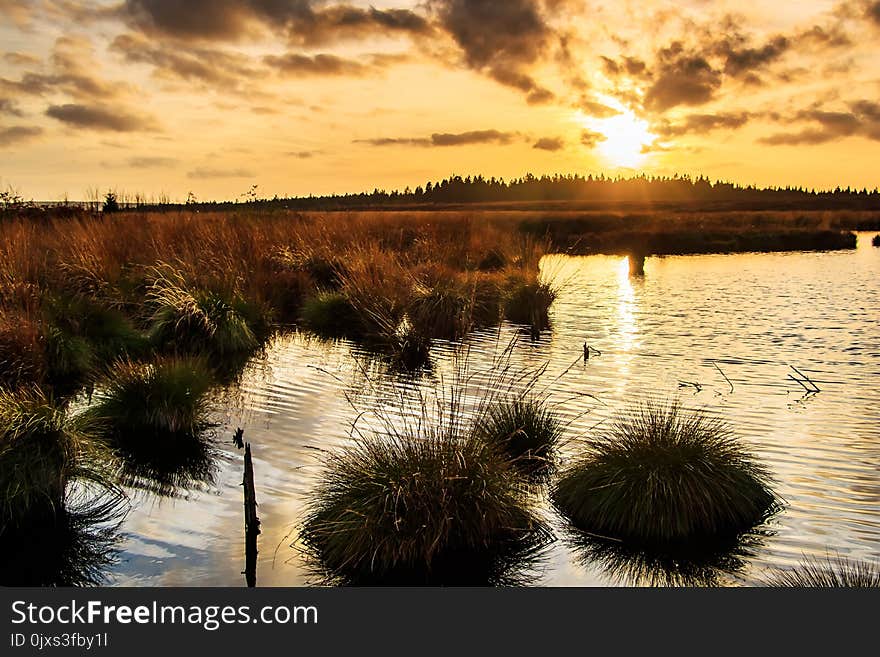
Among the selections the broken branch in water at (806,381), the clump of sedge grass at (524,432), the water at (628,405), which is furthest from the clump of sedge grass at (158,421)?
the broken branch in water at (806,381)

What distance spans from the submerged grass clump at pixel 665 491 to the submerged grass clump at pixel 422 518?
0.60 m

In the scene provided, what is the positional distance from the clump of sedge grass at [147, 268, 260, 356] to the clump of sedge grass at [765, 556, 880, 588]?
11.1 meters

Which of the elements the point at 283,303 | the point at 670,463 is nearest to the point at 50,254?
the point at 283,303

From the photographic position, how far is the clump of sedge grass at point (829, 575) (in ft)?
17.5

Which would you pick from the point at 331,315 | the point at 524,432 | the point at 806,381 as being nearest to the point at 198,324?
the point at 331,315

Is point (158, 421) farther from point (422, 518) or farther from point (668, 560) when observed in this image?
point (668, 560)

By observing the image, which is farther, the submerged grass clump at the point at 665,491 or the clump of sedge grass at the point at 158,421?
the clump of sedge grass at the point at 158,421

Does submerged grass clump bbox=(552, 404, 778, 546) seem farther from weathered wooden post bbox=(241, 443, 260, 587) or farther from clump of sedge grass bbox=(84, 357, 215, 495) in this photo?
clump of sedge grass bbox=(84, 357, 215, 495)

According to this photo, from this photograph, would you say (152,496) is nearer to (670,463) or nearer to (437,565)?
(437,565)

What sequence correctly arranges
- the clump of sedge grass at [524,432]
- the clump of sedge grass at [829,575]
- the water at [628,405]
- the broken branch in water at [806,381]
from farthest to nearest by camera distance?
the broken branch in water at [806,381], the clump of sedge grass at [524,432], the water at [628,405], the clump of sedge grass at [829,575]

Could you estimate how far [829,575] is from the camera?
5.45 meters

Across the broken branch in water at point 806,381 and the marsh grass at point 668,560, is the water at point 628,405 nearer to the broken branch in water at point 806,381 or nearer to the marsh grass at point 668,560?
the marsh grass at point 668,560

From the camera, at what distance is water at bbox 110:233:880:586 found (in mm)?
6527

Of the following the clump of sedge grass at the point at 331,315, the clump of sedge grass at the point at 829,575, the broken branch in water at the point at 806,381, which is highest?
the clump of sedge grass at the point at 331,315
